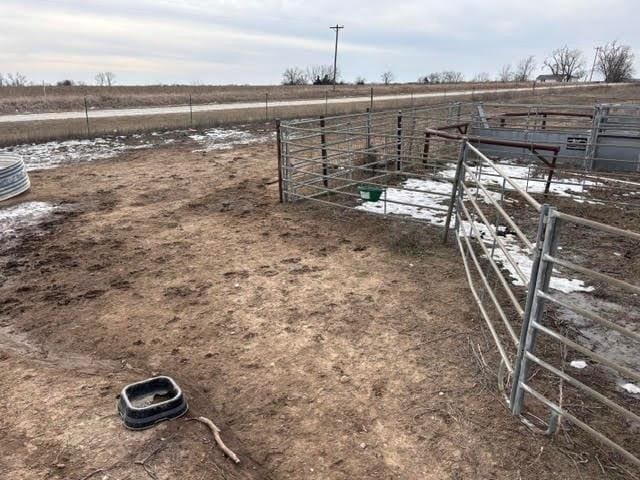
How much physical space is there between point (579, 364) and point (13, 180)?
29.4ft

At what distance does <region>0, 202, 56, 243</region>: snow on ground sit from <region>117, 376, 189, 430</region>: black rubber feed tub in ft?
→ 14.5

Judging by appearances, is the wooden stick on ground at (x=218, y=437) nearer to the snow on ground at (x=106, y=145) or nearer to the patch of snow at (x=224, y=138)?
the snow on ground at (x=106, y=145)

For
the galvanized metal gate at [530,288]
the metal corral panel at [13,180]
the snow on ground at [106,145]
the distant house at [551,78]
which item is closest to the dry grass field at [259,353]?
the galvanized metal gate at [530,288]

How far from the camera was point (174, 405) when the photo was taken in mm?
2852

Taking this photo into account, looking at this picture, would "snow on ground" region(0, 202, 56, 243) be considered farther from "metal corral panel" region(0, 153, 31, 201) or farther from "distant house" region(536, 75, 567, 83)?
"distant house" region(536, 75, 567, 83)

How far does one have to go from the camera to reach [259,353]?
139 inches

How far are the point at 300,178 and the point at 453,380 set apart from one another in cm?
579

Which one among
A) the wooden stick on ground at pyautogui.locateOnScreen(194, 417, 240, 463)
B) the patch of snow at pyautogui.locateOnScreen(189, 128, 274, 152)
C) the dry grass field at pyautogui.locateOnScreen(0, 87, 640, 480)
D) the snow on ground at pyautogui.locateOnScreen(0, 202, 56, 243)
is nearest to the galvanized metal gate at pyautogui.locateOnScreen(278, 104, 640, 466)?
the dry grass field at pyautogui.locateOnScreen(0, 87, 640, 480)

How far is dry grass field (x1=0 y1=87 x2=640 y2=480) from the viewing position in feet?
8.30

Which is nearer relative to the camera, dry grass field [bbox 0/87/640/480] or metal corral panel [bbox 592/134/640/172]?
dry grass field [bbox 0/87/640/480]

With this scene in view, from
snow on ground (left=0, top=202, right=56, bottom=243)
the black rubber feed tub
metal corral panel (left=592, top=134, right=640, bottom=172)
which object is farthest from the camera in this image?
metal corral panel (left=592, top=134, right=640, bottom=172)

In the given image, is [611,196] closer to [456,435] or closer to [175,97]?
[456,435]

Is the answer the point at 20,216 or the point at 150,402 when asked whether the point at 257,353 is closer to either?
the point at 150,402

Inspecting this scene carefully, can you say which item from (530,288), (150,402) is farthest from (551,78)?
(150,402)
